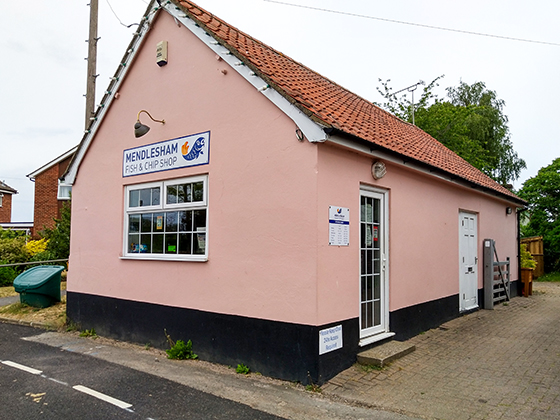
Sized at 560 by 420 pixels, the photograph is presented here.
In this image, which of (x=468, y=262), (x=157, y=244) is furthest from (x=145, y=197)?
(x=468, y=262)

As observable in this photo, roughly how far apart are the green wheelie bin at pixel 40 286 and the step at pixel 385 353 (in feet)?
24.1

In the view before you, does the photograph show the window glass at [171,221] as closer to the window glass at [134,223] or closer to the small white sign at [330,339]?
the window glass at [134,223]

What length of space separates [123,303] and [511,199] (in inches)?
422

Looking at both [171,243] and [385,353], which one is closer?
[385,353]

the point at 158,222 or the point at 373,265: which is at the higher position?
the point at 158,222

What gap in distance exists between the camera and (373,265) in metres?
6.60

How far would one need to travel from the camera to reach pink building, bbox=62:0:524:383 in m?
5.41

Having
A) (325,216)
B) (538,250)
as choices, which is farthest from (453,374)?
(538,250)

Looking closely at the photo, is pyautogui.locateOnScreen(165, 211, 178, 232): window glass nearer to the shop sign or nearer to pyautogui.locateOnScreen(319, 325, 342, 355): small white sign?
the shop sign

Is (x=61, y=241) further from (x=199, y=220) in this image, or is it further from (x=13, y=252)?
(x=199, y=220)

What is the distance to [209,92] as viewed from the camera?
6594 mm

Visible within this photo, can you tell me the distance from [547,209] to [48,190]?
24921mm

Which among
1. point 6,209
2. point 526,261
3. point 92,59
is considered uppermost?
point 92,59

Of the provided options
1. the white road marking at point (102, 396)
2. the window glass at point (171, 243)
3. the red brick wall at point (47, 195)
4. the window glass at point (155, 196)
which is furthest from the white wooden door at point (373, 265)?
the red brick wall at point (47, 195)
